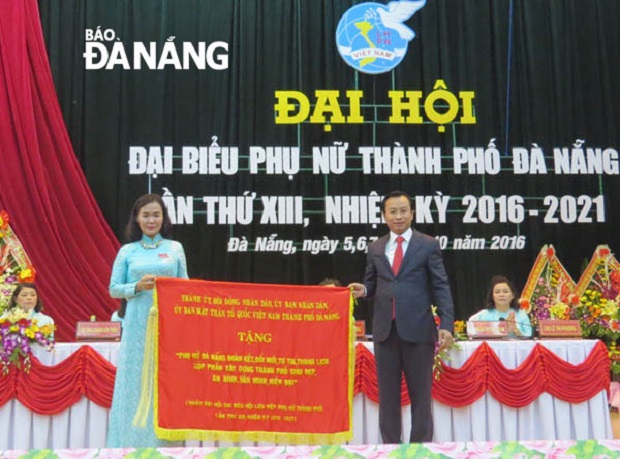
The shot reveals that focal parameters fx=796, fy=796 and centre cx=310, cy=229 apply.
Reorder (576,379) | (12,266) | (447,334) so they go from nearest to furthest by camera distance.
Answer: (447,334) < (576,379) < (12,266)

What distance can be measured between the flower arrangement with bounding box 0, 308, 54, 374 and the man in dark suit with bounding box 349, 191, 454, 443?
5.73 feet

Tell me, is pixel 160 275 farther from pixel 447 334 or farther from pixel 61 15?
pixel 61 15

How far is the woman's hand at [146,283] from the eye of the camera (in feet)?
10.6

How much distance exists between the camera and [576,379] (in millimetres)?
4062

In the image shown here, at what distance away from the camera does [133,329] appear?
3.35 metres

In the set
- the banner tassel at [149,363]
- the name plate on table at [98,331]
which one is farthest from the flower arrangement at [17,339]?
the banner tassel at [149,363]

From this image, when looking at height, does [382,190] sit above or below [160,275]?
above

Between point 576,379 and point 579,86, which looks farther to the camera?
point 579,86

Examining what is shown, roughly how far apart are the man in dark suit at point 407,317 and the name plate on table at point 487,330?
1.03 metres

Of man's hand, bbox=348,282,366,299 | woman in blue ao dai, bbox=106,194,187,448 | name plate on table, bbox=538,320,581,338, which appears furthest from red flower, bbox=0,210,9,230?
name plate on table, bbox=538,320,581,338

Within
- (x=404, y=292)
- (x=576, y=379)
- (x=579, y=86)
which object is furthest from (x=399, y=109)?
(x=404, y=292)

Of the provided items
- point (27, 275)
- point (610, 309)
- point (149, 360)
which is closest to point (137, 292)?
point (149, 360)

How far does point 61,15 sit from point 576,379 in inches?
194

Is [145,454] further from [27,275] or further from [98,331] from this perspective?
[27,275]
